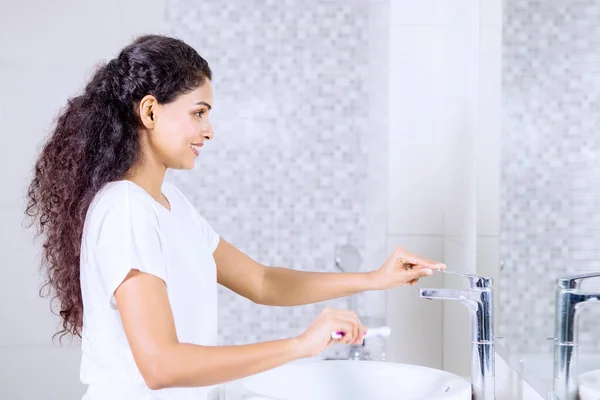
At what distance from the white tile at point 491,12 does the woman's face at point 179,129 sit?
1.82 feet

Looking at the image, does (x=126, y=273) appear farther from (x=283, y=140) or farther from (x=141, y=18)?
(x=141, y=18)

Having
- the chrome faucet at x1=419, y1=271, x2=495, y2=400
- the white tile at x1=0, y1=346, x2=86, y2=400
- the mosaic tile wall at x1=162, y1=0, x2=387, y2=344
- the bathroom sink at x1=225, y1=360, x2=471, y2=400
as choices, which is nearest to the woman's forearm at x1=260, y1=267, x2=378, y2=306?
the bathroom sink at x1=225, y1=360, x2=471, y2=400

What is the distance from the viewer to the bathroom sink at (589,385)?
0.89 meters

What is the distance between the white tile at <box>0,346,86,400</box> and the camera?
6.75ft

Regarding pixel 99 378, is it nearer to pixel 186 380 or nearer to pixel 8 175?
pixel 186 380

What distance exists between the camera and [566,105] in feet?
3.28

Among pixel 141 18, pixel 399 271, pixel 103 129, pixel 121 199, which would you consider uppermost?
pixel 141 18

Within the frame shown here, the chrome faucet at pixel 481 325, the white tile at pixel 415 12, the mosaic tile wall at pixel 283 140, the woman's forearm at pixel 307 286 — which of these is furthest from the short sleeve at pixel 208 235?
the white tile at pixel 415 12

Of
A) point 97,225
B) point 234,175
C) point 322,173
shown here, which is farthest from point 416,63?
point 97,225

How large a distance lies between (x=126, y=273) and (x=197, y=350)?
14cm

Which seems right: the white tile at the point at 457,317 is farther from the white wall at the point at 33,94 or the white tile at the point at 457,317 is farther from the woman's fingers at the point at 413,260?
the white wall at the point at 33,94

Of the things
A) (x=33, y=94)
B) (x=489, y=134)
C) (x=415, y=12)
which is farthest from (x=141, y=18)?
(x=489, y=134)

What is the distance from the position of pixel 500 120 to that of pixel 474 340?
423mm

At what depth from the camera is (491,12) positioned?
4.71ft
